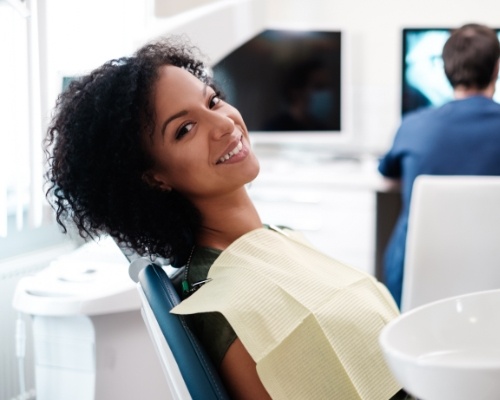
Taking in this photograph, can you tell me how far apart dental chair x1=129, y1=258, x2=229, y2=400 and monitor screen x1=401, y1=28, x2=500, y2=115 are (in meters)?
2.44

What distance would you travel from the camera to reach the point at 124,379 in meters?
1.76

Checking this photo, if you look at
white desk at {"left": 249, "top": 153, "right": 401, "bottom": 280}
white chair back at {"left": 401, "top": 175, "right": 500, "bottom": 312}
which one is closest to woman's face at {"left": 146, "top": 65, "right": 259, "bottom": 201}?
white chair back at {"left": 401, "top": 175, "right": 500, "bottom": 312}

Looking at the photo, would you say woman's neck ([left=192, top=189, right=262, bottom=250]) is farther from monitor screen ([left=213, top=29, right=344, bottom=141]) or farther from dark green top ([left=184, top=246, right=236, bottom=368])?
monitor screen ([left=213, top=29, right=344, bottom=141])

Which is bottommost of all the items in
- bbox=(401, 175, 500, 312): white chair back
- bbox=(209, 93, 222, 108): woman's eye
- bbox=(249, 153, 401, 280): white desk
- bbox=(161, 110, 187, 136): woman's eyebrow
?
bbox=(249, 153, 401, 280): white desk

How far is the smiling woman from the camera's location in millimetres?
1000

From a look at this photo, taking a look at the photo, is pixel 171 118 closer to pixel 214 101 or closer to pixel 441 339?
pixel 214 101

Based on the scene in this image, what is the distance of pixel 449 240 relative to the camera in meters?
1.80

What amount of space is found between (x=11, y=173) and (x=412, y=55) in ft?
6.24

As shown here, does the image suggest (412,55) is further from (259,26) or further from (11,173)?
(11,173)

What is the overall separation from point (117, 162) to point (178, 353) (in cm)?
32

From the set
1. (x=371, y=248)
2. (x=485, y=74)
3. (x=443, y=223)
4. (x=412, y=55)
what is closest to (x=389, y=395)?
(x=443, y=223)

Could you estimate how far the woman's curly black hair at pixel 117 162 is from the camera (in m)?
1.09

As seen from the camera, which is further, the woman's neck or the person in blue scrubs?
the person in blue scrubs

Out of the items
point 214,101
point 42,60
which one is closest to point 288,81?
point 42,60
